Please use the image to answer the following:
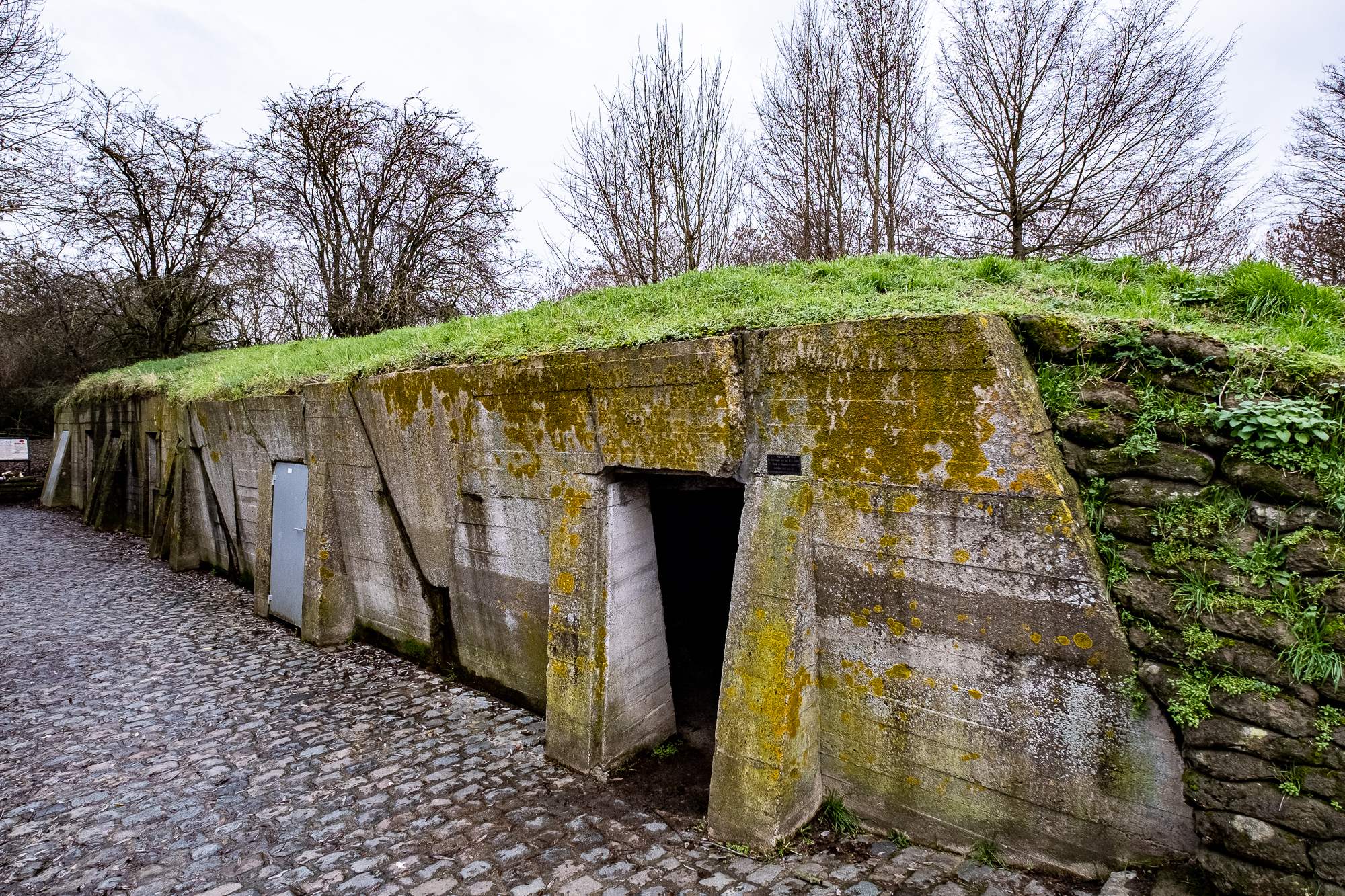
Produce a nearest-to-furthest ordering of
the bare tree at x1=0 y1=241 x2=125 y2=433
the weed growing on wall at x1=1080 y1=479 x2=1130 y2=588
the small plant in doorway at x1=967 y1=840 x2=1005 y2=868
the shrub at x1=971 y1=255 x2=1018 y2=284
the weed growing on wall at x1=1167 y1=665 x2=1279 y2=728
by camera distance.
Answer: the weed growing on wall at x1=1167 y1=665 x2=1279 y2=728 < the weed growing on wall at x1=1080 y1=479 x2=1130 y2=588 < the small plant in doorway at x1=967 y1=840 x2=1005 y2=868 < the shrub at x1=971 y1=255 x2=1018 y2=284 < the bare tree at x1=0 y1=241 x2=125 y2=433

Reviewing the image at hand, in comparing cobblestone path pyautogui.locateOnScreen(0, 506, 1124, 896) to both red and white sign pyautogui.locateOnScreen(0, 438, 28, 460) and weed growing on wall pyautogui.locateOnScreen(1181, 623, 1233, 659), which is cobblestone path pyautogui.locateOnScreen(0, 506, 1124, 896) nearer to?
weed growing on wall pyautogui.locateOnScreen(1181, 623, 1233, 659)

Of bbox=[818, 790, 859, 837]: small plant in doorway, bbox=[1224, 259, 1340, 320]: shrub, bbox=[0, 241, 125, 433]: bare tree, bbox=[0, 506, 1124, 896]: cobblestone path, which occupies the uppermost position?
bbox=[0, 241, 125, 433]: bare tree

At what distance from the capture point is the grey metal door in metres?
8.64

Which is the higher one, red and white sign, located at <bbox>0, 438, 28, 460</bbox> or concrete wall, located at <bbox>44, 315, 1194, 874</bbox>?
red and white sign, located at <bbox>0, 438, 28, 460</bbox>

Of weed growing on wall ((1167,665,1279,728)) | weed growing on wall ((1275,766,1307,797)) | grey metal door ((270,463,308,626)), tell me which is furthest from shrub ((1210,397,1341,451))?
grey metal door ((270,463,308,626))

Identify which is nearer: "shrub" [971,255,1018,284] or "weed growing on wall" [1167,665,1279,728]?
"weed growing on wall" [1167,665,1279,728]

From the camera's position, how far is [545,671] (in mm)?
5973

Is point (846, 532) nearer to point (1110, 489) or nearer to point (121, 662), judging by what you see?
point (1110, 489)

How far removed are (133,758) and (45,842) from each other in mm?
1182

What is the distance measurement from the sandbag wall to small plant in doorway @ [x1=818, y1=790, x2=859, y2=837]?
1.74m

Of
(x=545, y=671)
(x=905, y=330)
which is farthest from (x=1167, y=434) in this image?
(x=545, y=671)

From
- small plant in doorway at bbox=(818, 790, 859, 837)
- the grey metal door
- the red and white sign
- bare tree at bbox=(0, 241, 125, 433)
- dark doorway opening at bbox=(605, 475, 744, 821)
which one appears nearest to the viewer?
small plant in doorway at bbox=(818, 790, 859, 837)

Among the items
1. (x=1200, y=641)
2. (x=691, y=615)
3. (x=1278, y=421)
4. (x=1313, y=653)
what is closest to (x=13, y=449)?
(x=691, y=615)

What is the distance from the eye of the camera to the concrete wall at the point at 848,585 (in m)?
3.34
